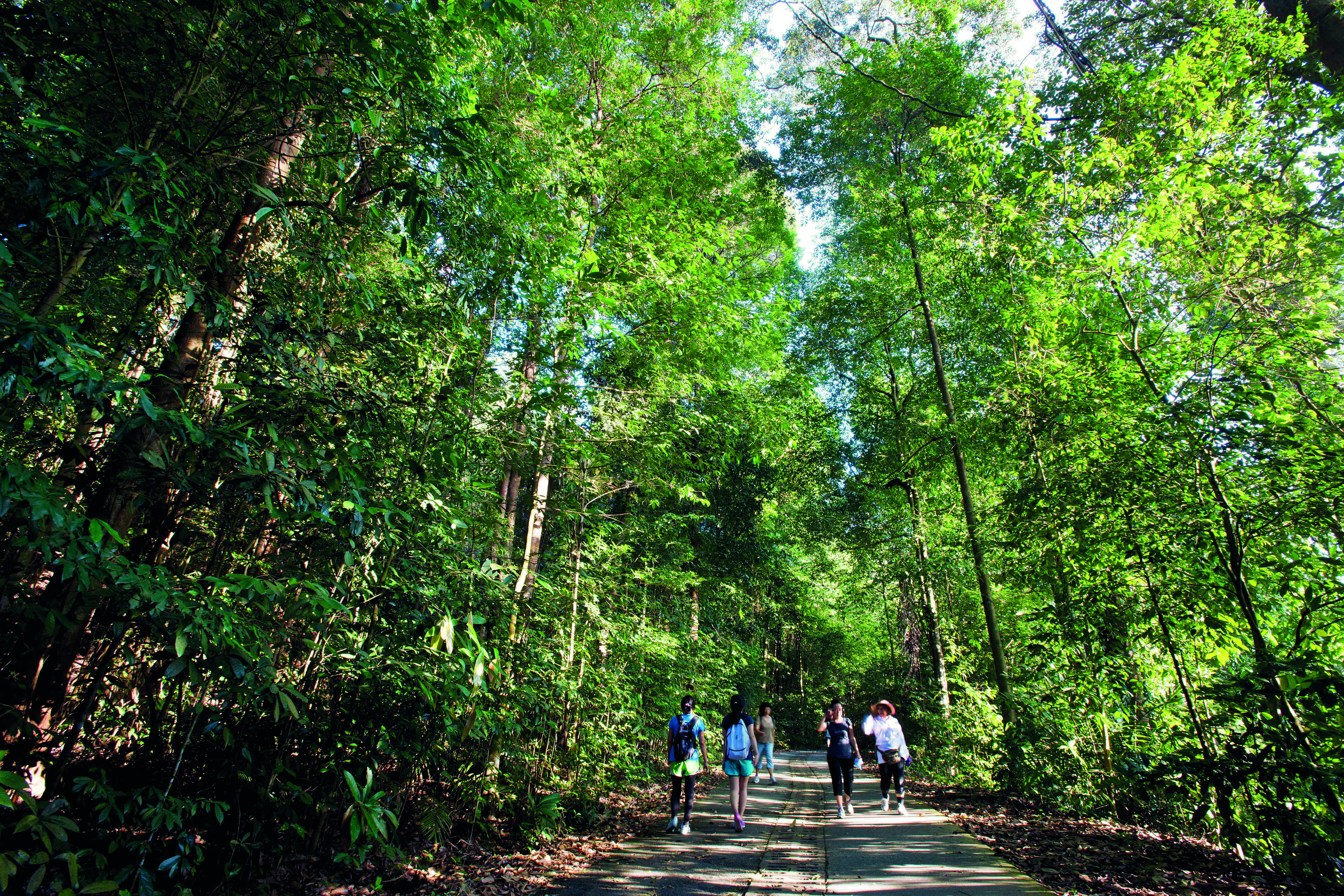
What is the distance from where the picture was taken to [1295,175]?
5.14 meters

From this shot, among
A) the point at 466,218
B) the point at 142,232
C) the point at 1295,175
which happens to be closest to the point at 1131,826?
the point at 1295,175

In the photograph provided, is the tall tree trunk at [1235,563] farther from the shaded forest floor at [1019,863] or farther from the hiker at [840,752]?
the hiker at [840,752]

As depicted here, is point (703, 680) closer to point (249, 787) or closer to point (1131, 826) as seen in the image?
point (1131, 826)

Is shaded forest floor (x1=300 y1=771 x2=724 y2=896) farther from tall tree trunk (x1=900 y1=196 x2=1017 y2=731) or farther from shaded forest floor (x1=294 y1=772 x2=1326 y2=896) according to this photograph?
tall tree trunk (x1=900 y1=196 x2=1017 y2=731)

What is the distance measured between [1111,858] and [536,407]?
22.2 feet

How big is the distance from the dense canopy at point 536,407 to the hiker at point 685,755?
965 mm

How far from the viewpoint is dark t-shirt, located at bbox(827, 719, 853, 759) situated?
8086mm

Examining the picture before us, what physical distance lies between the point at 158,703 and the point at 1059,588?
874 cm

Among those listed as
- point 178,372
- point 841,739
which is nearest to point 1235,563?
point 841,739

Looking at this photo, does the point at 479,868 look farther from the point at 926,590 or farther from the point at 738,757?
the point at 926,590

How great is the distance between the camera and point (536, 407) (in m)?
5.29

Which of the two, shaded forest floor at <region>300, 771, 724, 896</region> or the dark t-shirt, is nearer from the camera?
shaded forest floor at <region>300, 771, 724, 896</region>

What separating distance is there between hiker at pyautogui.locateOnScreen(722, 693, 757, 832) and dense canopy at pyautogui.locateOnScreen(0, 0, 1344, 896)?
4.55 feet

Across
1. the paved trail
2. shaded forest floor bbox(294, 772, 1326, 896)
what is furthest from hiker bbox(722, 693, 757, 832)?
shaded forest floor bbox(294, 772, 1326, 896)
